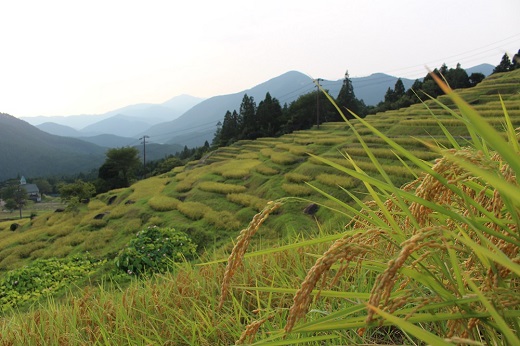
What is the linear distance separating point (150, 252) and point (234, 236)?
6757 millimetres

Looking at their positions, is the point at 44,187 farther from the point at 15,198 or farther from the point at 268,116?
the point at 268,116

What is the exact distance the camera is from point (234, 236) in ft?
47.1

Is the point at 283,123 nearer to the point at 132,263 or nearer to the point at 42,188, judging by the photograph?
the point at 132,263

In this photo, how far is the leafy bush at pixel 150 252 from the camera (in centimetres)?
737

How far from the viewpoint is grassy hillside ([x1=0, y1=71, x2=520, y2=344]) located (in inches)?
81.0

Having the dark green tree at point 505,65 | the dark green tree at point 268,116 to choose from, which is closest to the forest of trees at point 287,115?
the dark green tree at point 268,116

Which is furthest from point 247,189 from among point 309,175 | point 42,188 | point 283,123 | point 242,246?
point 42,188

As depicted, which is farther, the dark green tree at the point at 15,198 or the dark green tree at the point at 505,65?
the dark green tree at the point at 15,198

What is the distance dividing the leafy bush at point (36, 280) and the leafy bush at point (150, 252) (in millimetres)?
1474

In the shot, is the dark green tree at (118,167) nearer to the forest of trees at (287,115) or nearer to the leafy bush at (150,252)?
the forest of trees at (287,115)

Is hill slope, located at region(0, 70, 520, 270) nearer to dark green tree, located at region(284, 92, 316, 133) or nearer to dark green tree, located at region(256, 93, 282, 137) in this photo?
dark green tree, located at region(284, 92, 316, 133)

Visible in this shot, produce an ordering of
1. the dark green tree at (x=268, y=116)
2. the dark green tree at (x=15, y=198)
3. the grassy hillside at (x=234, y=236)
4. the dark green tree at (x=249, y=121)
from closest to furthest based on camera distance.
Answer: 1. the grassy hillside at (x=234, y=236)
2. the dark green tree at (x=268, y=116)
3. the dark green tree at (x=249, y=121)
4. the dark green tree at (x=15, y=198)

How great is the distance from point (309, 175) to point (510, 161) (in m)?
20.1

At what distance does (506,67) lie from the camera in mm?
48281
